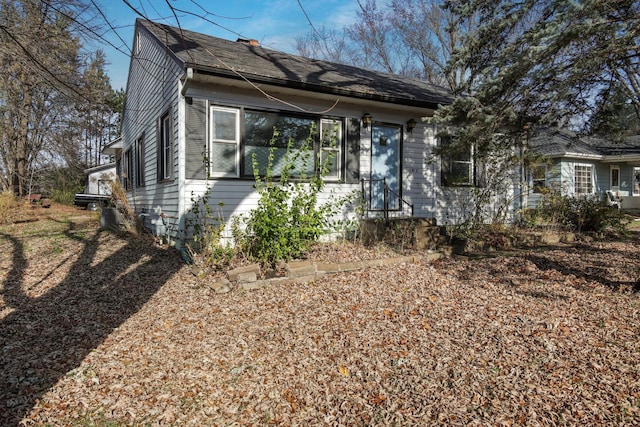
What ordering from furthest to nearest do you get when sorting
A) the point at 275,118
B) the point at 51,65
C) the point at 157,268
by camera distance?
the point at 51,65 < the point at 275,118 < the point at 157,268

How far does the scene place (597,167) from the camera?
18312 millimetres

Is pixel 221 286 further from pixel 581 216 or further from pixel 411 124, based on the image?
pixel 581 216

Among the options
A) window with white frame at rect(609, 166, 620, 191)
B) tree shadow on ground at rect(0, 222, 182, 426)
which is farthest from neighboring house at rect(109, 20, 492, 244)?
window with white frame at rect(609, 166, 620, 191)

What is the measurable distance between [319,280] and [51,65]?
761cm

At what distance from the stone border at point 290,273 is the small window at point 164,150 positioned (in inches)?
145

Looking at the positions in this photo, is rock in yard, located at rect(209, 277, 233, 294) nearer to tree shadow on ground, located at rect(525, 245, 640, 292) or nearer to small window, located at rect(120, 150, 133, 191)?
tree shadow on ground, located at rect(525, 245, 640, 292)

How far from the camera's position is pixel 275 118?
24.0 feet

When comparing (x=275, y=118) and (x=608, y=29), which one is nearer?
(x=608, y=29)

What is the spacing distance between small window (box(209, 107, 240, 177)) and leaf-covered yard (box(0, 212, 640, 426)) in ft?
7.18

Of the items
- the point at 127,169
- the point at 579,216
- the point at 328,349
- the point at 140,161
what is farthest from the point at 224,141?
the point at 579,216

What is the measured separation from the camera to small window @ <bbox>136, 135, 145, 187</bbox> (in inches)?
405

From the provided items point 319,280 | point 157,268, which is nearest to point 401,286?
point 319,280

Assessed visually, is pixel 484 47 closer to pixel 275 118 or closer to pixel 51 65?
pixel 275 118

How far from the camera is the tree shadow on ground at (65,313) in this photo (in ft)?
8.97
